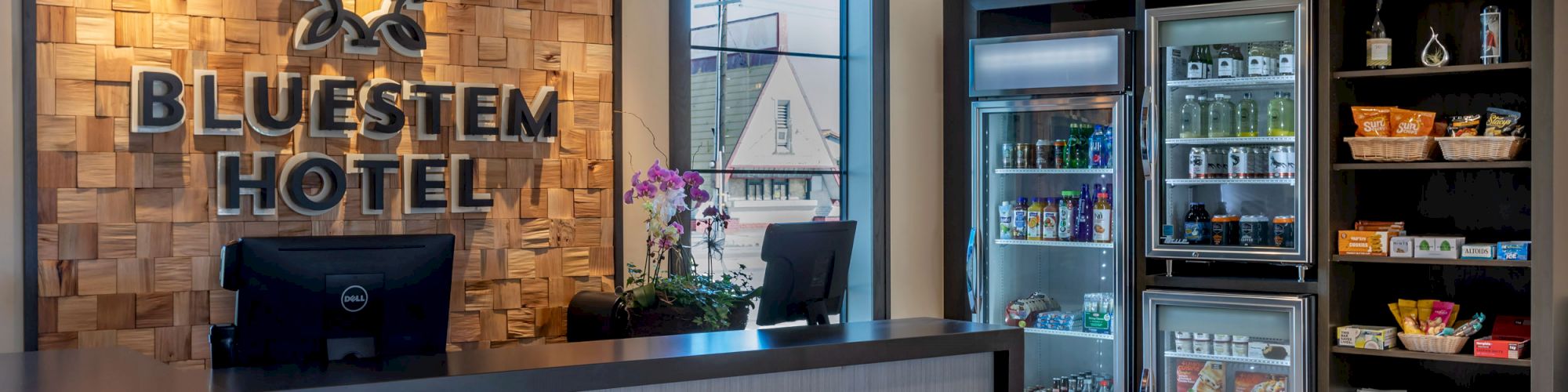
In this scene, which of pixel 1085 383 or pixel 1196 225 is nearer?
pixel 1196 225

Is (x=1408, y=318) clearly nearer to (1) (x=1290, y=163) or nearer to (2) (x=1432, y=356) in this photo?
(2) (x=1432, y=356)

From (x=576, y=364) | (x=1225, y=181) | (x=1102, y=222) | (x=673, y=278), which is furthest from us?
(x=1102, y=222)

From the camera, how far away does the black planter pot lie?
3.88m

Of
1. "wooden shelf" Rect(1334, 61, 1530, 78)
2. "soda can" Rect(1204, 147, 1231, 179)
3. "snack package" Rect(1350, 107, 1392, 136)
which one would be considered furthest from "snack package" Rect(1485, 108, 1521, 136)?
"soda can" Rect(1204, 147, 1231, 179)

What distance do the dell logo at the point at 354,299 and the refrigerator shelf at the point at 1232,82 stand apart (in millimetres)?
3250

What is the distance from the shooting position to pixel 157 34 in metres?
3.63

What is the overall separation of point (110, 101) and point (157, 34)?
9.5 inches

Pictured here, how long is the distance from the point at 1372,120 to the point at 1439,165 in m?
0.28

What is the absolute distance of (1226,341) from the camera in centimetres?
481

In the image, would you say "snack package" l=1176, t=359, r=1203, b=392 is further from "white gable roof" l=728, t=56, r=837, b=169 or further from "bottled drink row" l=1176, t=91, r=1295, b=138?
"white gable roof" l=728, t=56, r=837, b=169

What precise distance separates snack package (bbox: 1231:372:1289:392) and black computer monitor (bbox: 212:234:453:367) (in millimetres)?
3269

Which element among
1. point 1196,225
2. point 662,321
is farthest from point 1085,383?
point 662,321

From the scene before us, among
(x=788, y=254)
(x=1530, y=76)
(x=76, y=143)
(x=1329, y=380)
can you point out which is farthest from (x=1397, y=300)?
(x=76, y=143)

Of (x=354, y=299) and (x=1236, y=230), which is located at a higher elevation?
(x=1236, y=230)
